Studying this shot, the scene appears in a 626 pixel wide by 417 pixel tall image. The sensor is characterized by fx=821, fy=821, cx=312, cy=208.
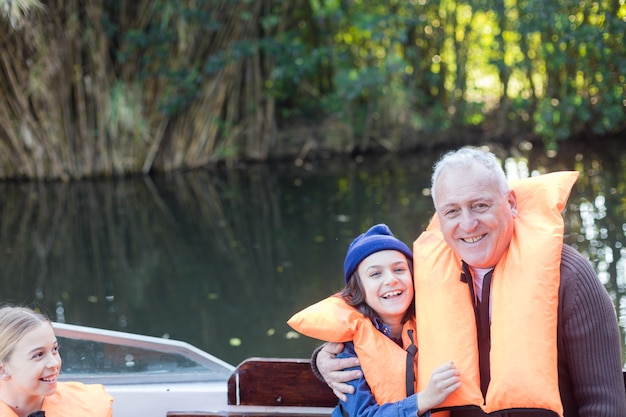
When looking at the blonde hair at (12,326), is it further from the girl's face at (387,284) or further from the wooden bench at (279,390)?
the girl's face at (387,284)

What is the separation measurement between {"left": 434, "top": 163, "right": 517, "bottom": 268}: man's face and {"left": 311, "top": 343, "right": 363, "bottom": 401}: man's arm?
1.20 feet

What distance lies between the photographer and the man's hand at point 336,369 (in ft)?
6.23

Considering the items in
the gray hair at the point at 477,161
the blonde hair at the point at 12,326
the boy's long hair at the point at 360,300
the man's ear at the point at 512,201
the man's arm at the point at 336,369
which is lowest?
the man's arm at the point at 336,369

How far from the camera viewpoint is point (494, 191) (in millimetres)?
1782

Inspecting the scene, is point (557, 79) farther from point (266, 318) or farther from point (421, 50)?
point (266, 318)

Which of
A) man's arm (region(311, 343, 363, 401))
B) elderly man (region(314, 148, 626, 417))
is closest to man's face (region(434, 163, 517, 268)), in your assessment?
elderly man (region(314, 148, 626, 417))

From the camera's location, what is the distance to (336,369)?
1.93 metres

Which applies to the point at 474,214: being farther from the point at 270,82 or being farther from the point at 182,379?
the point at 270,82

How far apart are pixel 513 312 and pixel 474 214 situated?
224 millimetres

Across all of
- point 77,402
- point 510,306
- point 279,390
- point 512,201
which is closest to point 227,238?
point 279,390

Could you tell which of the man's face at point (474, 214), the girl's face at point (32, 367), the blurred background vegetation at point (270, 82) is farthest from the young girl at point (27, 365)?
the blurred background vegetation at point (270, 82)

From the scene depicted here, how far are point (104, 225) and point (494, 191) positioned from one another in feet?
18.0

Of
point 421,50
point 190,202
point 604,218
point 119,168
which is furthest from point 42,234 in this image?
point 421,50

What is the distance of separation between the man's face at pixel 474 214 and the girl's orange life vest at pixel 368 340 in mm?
259
